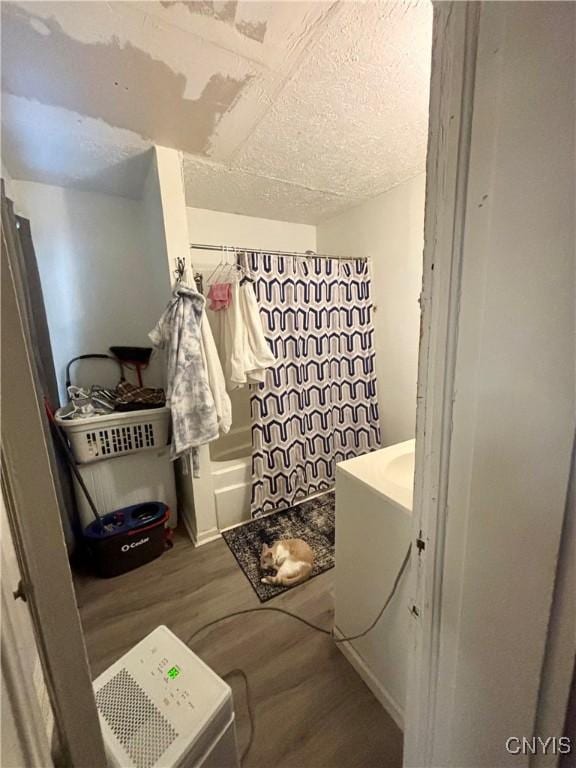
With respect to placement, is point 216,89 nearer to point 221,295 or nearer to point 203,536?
point 221,295

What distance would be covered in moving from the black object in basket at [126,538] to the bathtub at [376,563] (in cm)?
106

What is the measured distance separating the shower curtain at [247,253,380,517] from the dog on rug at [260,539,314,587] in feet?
1.32

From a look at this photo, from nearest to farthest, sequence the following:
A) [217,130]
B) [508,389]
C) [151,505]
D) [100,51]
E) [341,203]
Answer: [508,389]
[100,51]
[217,130]
[151,505]
[341,203]

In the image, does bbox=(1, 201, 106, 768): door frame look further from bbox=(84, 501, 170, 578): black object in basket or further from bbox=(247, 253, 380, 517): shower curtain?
bbox=(247, 253, 380, 517): shower curtain

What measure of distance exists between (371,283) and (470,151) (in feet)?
6.64

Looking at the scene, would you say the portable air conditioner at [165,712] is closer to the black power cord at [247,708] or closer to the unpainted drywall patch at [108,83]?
the black power cord at [247,708]

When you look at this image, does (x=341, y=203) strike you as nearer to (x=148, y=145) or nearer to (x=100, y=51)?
(x=148, y=145)

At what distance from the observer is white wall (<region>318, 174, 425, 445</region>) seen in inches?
79.7

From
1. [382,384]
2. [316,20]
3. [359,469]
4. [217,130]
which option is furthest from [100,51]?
[382,384]

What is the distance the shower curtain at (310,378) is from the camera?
2.00 metres

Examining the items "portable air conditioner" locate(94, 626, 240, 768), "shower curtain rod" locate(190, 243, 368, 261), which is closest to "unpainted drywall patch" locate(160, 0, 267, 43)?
"shower curtain rod" locate(190, 243, 368, 261)

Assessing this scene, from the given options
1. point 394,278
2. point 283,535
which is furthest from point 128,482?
point 394,278

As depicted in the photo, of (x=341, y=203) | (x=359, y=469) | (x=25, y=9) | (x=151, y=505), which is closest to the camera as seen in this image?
(x=25, y=9)

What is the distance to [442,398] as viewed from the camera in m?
0.52
